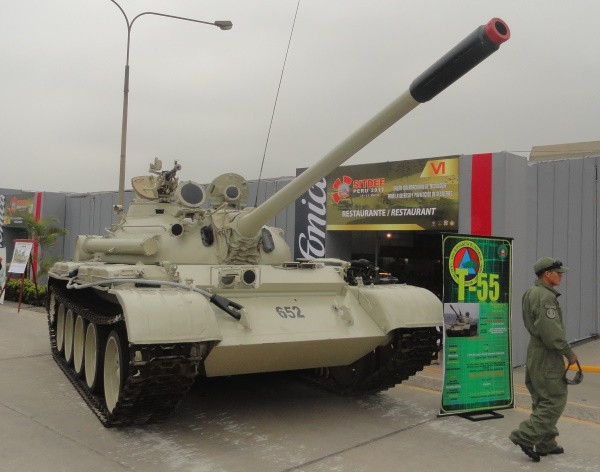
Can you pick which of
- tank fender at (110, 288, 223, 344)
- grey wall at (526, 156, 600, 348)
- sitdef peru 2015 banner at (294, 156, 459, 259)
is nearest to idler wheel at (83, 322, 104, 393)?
tank fender at (110, 288, 223, 344)

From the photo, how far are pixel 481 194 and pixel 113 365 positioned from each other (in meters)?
5.98

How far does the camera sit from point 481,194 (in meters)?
9.48

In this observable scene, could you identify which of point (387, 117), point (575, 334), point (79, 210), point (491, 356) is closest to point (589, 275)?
point (575, 334)

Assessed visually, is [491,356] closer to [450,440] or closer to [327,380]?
[450,440]

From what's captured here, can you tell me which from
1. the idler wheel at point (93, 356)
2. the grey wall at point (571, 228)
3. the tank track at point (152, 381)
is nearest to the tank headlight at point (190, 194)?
the idler wheel at point (93, 356)

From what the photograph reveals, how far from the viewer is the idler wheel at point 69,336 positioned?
8.92 metres

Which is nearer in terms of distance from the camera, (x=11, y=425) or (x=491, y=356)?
(x=11, y=425)

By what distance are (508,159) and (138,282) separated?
603 cm

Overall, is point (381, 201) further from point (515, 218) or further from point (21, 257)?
point (21, 257)

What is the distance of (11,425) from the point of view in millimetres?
6215

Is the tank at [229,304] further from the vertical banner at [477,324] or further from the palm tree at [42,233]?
the palm tree at [42,233]

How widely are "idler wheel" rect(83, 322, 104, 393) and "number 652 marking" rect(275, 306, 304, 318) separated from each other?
2.09 m

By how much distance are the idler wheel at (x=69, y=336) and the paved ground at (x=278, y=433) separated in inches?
21.4

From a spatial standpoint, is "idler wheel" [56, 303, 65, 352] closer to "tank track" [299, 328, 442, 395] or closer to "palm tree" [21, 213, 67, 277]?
"tank track" [299, 328, 442, 395]
